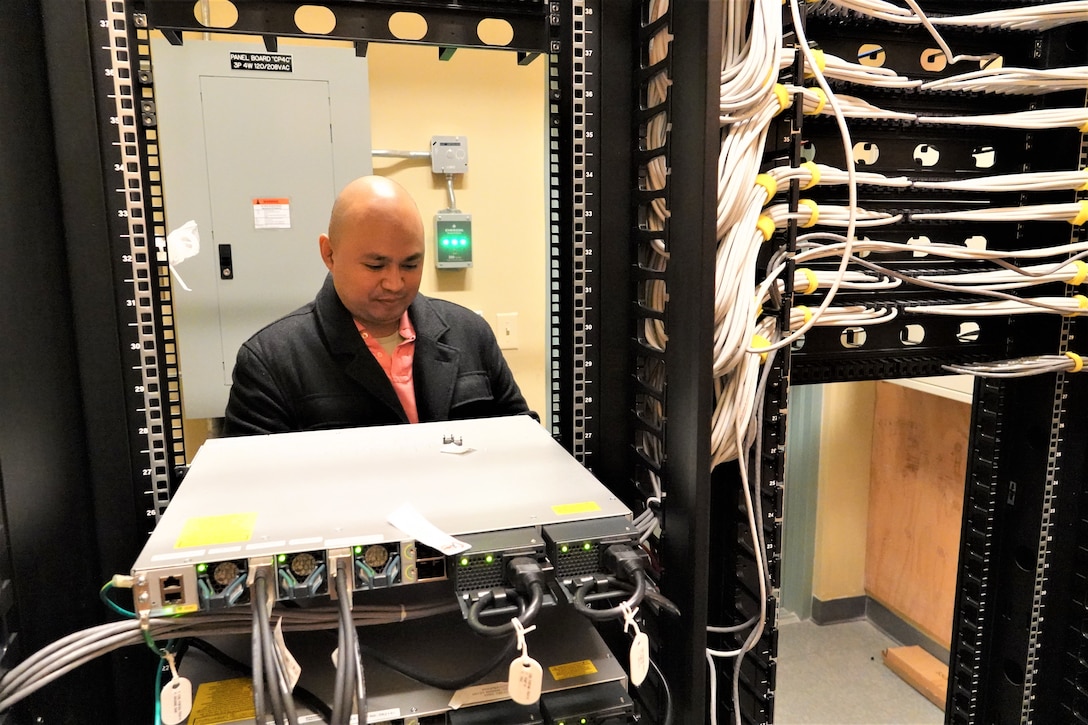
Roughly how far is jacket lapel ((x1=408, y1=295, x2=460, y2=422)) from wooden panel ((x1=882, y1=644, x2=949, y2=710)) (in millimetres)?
1719

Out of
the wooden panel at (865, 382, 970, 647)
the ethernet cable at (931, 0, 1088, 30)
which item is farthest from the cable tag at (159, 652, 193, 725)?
the wooden panel at (865, 382, 970, 647)

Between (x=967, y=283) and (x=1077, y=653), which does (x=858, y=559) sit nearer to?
(x=1077, y=653)

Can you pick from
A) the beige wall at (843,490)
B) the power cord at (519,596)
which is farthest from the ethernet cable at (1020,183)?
the beige wall at (843,490)

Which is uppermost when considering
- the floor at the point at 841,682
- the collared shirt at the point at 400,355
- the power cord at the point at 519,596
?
the collared shirt at the point at 400,355

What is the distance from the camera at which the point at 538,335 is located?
2.49 m

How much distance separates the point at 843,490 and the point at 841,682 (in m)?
0.63

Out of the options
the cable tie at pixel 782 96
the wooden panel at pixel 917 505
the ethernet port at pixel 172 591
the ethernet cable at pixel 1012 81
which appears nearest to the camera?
the ethernet port at pixel 172 591

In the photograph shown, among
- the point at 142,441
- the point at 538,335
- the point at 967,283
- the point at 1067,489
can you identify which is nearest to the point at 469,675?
the point at 142,441

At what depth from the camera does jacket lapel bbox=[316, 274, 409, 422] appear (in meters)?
1.31

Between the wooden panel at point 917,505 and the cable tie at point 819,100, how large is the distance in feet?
5.06

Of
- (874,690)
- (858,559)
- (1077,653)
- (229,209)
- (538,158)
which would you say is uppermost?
(538,158)

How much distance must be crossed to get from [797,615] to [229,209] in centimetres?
229

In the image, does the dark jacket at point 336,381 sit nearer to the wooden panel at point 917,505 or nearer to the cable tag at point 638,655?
the cable tag at point 638,655

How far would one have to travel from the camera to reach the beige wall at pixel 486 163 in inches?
87.4
